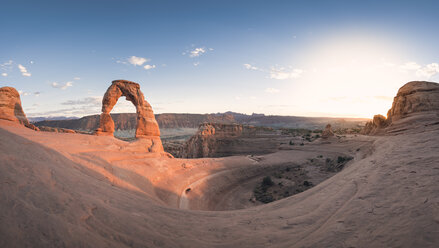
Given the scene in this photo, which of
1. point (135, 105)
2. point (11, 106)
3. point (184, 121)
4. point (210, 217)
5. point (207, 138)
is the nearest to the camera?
point (210, 217)

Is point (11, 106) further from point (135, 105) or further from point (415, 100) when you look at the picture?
point (415, 100)

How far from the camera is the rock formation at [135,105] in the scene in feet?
53.6

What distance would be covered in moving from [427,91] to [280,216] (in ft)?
61.0

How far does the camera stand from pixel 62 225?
108 inches

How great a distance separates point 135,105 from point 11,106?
739cm

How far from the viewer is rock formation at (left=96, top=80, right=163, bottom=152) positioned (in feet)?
53.6

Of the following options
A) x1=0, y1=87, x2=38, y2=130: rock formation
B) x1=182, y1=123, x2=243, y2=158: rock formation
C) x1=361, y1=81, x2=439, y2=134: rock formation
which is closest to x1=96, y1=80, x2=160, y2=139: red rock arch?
x1=0, y1=87, x2=38, y2=130: rock formation

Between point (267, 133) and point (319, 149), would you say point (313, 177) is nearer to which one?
point (319, 149)

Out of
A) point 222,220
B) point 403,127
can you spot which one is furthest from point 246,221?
point 403,127

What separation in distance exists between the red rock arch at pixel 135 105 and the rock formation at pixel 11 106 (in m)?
4.89

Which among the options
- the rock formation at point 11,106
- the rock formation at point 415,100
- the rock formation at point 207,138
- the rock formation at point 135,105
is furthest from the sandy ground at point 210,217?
the rock formation at point 207,138

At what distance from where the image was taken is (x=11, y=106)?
38.3ft

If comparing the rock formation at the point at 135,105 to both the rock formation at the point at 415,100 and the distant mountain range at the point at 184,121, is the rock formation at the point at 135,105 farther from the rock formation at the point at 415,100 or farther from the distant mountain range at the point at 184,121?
the distant mountain range at the point at 184,121

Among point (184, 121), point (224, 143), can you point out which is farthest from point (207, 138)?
point (184, 121)
